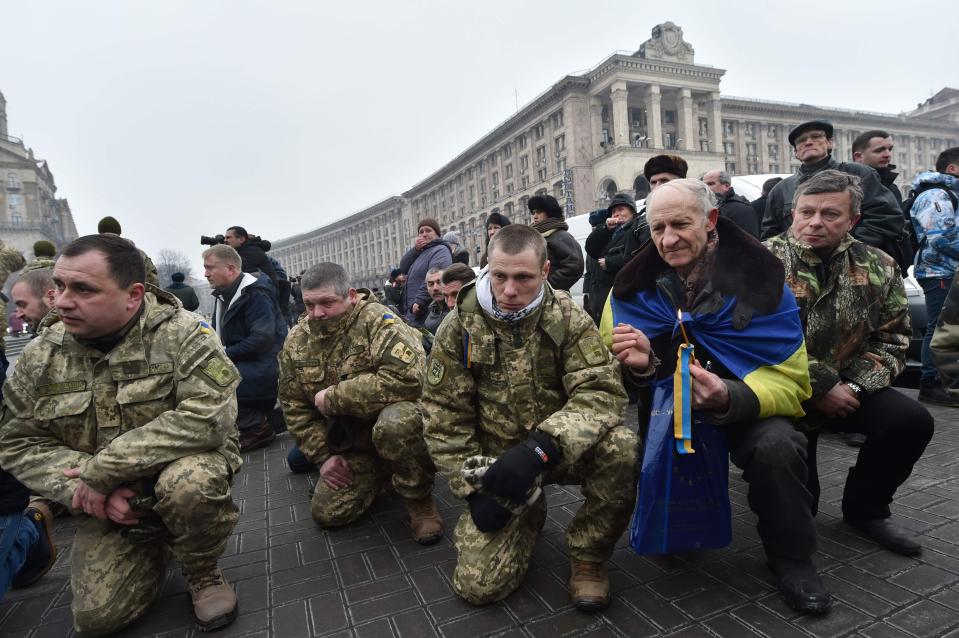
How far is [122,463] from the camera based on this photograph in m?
2.38

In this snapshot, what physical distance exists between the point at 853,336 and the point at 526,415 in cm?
177

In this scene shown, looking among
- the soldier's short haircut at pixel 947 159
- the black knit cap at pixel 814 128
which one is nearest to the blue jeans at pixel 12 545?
the black knit cap at pixel 814 128

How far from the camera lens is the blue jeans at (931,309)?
194 inches

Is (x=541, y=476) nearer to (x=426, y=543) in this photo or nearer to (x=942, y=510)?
(x=426, y=543)

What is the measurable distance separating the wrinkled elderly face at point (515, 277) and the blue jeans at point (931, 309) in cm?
454

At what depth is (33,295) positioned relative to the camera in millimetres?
3893

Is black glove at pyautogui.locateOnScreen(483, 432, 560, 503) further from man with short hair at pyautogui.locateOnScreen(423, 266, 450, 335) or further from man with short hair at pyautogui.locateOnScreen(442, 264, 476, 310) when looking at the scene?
man with short hair at pyautogui.locateOnScreen(423, 266, 450, 335)

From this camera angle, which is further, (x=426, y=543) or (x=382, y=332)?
(x=382, y=332)

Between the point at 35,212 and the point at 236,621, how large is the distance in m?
87.7

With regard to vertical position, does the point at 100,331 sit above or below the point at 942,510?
above

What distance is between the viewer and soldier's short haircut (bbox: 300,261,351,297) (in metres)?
3.41

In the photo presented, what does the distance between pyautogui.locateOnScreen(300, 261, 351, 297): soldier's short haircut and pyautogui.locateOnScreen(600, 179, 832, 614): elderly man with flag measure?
71.2 inches

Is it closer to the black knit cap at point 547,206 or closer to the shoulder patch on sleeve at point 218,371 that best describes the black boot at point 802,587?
the shoulder patch on sleeve at point 218,371

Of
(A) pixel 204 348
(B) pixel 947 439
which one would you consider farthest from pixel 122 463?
(B) pixel 947 439
